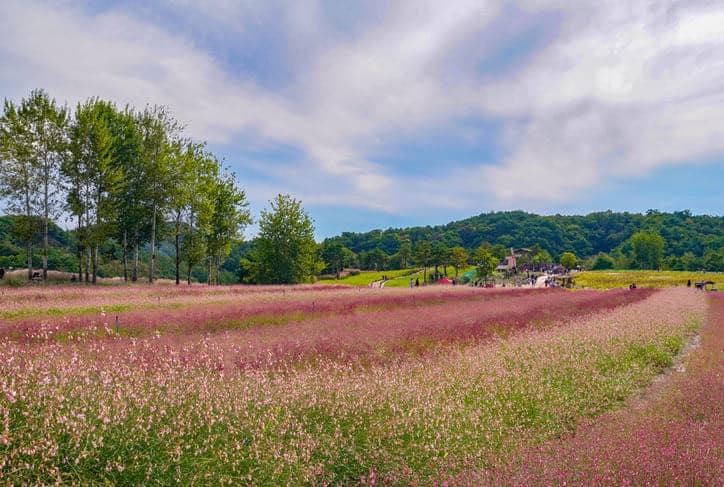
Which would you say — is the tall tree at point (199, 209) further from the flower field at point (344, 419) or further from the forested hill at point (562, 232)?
the forested hill at point (562, 232)

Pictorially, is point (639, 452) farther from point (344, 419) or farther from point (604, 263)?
point (604, 263)

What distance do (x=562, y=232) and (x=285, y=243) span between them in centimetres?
15849

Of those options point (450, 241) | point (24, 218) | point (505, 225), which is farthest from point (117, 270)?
point (505, 225)

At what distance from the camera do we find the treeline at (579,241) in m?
108

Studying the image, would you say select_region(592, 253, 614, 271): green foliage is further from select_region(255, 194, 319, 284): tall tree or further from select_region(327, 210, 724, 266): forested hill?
select_region(255, 194, 319, 284): tall tree

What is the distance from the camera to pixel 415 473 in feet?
12.1

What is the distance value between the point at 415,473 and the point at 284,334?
645 centimetres

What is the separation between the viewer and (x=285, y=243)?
136 ft

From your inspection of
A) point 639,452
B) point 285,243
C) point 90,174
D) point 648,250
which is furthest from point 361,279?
point 648,250

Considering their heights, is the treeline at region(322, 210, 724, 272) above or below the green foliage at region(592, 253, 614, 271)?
above

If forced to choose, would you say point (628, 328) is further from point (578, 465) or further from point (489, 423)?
point (578, 465)

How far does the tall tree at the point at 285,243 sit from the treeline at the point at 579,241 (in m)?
58.2

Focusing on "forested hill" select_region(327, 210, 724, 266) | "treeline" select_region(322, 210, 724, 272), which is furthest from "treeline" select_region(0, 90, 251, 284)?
"forested hill" select_region(327, 210, 724, 266)

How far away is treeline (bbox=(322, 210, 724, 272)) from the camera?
355 feet
